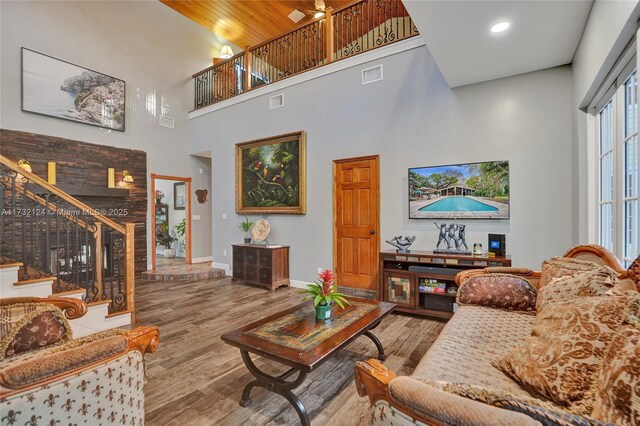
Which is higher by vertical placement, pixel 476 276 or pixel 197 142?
pixel 197 142

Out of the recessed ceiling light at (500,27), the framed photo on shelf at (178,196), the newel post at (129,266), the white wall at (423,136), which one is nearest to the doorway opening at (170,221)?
the framed photo on shelf at (178,196)

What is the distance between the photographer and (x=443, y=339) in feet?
6.05

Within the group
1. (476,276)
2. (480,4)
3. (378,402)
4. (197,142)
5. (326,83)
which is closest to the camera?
(378,402)

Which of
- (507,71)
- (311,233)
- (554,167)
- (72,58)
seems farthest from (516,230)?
(72,58)

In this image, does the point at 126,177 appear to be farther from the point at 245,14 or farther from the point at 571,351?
the point at 571,351

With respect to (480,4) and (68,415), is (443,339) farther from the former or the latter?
(480,4)

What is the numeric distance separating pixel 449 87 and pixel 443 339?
3.38 m

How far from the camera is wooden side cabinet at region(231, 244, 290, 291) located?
514cm

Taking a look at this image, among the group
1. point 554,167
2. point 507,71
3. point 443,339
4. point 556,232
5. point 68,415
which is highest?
point 507,71

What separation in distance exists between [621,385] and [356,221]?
393 cm

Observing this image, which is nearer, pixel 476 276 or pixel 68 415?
pixel 68 415

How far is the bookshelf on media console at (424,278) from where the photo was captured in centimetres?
349

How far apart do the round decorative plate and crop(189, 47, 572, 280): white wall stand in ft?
0.62

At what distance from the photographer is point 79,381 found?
3.32ft
